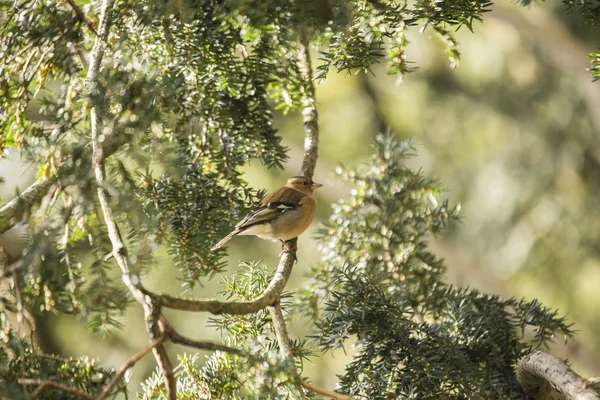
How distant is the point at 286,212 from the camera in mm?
3521

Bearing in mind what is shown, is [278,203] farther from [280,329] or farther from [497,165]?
[497,165]

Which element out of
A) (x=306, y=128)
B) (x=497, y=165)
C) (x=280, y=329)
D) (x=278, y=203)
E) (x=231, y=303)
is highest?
(x=497, y=165)

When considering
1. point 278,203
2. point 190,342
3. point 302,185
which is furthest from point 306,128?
point 190,342

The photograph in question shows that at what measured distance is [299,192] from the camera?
370 centimetres

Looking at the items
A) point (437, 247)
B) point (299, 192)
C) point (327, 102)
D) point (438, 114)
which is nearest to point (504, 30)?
point (438, 114)

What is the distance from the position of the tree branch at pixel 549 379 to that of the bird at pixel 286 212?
1474mm

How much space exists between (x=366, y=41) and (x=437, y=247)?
18.7 feet

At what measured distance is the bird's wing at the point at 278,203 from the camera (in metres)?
3.19

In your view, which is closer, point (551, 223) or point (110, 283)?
point (110, 283)

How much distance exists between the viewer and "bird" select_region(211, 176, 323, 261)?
3266 mm

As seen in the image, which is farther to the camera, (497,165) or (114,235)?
(497,165)

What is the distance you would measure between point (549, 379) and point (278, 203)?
6.38 feet

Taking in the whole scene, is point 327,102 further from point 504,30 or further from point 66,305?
point 66,305

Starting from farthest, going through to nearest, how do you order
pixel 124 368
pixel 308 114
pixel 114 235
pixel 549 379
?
pixel 308 114, pixel 549 379, pixel 114 235, pixel 124 368
